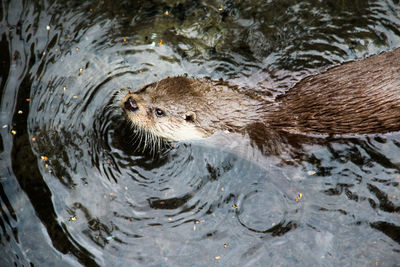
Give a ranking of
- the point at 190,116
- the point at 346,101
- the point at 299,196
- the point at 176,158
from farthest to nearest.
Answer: the point at 176,158 < the point at 299,196 < the point at 190,116 < the point at 346,101

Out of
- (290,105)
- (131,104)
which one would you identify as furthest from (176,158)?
(290,105)

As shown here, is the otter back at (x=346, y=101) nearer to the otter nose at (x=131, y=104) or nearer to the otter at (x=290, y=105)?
the otter at (x=290, y=105)

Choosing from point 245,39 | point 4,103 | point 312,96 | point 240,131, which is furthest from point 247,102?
point 4,103

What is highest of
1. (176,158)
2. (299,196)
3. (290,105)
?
(290,105)

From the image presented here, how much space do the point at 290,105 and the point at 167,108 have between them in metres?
1.21

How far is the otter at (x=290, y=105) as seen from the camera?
3443mm

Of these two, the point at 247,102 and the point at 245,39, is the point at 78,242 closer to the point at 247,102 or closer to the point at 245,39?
the point at 247,102

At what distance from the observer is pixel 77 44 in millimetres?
4211

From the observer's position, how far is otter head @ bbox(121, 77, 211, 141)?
3.54 m

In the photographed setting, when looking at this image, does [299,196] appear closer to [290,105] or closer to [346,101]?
[290,105]

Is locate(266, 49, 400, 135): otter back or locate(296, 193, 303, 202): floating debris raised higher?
locate(266, 49, 400, 135): otter back

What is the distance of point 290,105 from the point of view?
3.62 meters

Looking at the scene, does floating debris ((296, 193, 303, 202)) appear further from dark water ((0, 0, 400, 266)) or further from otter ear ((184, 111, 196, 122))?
otter ear ((184, 111, 196, 122))

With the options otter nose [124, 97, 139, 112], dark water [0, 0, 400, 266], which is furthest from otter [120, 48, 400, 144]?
dark water [0, 0, 400, 266]
